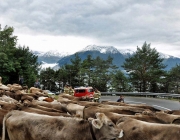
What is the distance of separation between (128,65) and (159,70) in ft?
19.3

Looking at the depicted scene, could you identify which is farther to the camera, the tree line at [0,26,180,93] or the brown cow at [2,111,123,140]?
the tree line at [0,26,180,93]

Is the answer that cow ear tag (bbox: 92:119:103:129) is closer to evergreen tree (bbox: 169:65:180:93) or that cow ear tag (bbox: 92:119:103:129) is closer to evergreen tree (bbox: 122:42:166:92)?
evergreen tree (bbox: 122:42:166:92)

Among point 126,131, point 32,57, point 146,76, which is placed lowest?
point 126,131

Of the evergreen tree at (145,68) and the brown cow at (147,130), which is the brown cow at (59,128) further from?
the evergreen tree at (145,68)

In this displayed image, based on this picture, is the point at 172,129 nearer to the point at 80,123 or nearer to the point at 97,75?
the point at 80,123

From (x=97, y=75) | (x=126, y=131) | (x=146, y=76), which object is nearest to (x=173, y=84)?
(x=146, y=76)

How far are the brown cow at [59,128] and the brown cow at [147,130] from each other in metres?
0.70

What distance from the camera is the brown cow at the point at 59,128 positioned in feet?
20.4

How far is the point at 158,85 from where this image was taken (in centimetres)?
5128

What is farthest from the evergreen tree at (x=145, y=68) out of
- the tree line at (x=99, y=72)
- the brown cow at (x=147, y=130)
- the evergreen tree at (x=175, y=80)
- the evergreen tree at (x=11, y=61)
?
the brown cow at (x=147, y=130)

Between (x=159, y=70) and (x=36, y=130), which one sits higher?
(x=159, y=70)

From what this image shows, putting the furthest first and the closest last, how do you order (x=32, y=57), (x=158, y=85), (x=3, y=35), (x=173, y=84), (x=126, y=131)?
(x=32, y=57)
(x=173, y=84)
(x=158, y=85)
(x=3, y=35)
(x=126, y=131)

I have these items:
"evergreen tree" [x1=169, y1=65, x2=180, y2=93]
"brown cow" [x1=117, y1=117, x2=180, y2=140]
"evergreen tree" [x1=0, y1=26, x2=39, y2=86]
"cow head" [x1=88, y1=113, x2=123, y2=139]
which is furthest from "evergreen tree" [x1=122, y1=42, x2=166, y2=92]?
"cow head" [x1=88, y1=113, x2=123, y2=139]

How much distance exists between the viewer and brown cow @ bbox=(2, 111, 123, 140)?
6225mm
